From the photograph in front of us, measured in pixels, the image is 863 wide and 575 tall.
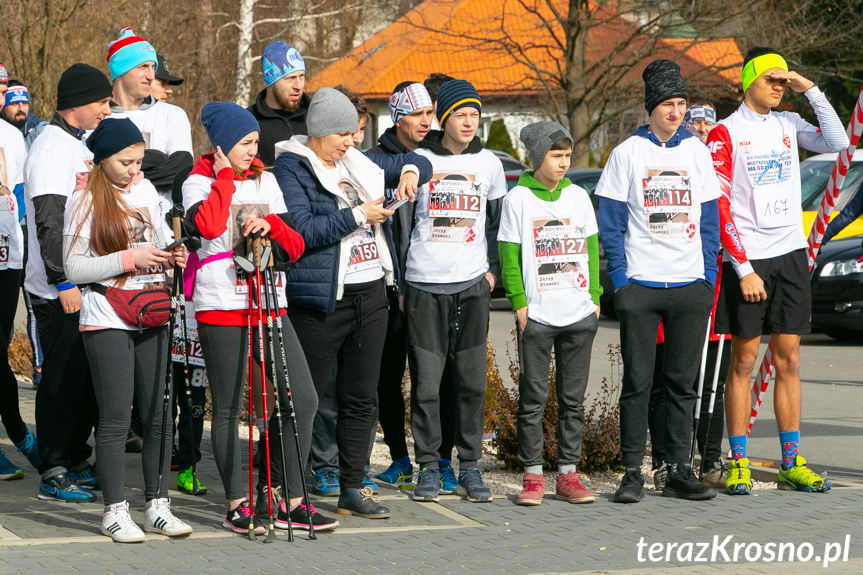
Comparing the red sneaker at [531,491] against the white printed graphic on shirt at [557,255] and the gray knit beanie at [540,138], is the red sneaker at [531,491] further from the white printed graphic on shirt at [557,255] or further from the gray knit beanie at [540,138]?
the gray knit beanie at [540,138]

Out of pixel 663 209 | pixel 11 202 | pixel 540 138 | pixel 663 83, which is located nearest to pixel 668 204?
pixel 663 209

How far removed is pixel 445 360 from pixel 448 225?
756 millimetres

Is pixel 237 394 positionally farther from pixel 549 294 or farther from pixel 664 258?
pixel 664 258

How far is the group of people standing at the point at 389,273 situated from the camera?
6.00 metres

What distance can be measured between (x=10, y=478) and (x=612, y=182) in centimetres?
380

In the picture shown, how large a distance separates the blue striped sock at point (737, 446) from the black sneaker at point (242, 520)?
2760mm

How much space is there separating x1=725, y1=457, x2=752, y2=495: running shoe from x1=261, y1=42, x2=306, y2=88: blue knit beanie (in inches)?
131

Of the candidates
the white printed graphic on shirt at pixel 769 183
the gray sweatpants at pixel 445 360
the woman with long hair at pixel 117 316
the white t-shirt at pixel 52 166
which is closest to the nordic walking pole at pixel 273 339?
the woman with long hair at pixel 117 316

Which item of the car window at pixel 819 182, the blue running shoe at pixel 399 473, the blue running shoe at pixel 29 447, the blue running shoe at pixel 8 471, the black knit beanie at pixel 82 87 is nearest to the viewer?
the black knit beanie at pixel 82 87

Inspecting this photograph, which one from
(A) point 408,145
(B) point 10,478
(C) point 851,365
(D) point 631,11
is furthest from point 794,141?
(D) point 631,11

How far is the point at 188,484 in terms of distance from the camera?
7074 mm

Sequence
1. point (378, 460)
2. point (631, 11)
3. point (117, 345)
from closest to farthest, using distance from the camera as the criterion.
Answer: point (117, 345)
point (378, 460)
point (631, 11)

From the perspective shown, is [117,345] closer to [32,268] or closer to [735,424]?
[32,268]

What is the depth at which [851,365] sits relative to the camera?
1281 centimetres
